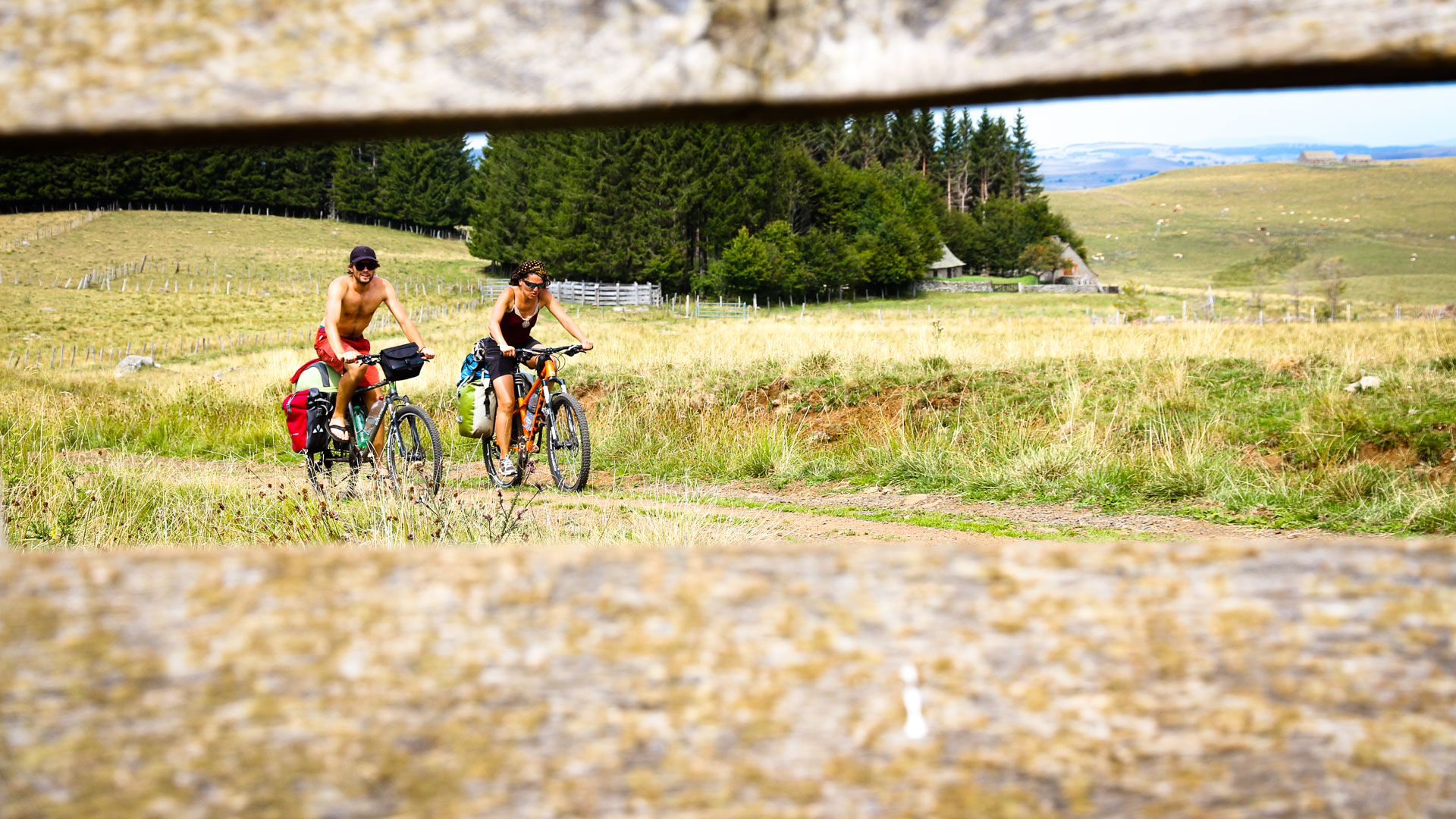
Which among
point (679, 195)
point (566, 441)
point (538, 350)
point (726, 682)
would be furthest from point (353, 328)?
point (679, 195)

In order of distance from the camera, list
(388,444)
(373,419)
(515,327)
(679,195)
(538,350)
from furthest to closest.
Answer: (679,195) → (515,327) → (538,350) → (373,419) → (388,444)

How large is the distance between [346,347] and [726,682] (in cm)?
761

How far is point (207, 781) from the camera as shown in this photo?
913 millimetres

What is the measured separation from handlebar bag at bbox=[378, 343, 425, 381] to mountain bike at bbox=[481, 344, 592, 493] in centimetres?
152

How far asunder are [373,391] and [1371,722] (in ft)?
27.0

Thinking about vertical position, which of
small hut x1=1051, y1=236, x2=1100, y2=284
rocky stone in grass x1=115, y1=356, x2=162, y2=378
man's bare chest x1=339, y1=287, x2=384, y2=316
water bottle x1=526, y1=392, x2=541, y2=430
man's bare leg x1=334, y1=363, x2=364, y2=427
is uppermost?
small hut x1=1051, y1=236, x2=1100, y2=284

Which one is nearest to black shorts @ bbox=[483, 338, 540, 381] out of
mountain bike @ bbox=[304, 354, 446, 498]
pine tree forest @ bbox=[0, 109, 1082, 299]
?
mountain bike @ bbox=[304, 354, 446, 498]

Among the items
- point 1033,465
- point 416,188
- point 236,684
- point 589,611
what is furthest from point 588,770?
point 416,188

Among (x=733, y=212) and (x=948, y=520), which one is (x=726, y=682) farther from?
(x=733, y=212)

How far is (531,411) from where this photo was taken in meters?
9.30

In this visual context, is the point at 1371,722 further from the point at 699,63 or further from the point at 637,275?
the point at 637,275

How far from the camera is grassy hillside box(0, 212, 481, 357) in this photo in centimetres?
4753

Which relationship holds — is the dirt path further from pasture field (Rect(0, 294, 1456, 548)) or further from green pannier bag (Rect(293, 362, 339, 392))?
green pannier bag (Rect(293, 362, 339, 392))

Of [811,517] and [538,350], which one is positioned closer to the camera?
[811,517]
